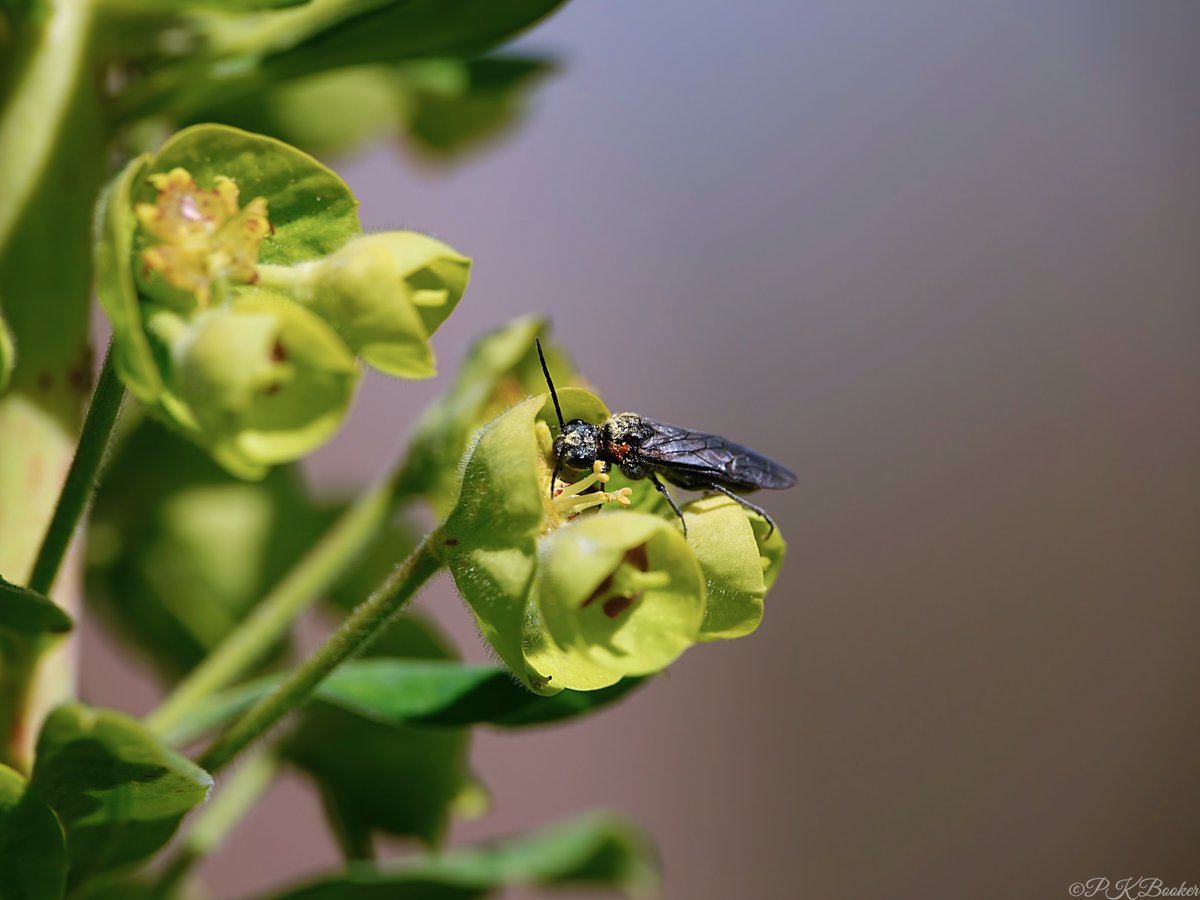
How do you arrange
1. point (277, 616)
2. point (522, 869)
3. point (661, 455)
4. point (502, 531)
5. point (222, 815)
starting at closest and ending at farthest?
point (502, 531) < point (661, 455) < point (277, 616) < point (222, 815) < point (522, 869)

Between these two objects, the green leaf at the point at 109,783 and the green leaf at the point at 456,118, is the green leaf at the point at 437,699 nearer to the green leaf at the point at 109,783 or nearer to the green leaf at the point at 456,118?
the green leaf at the point at 109,783

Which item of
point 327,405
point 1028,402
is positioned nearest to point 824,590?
point 1028,402

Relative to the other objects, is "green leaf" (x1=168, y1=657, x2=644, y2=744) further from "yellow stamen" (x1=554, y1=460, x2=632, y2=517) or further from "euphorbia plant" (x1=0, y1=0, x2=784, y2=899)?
"yellow stamen" (x1=554, y1=460, x2=632, y2=517)

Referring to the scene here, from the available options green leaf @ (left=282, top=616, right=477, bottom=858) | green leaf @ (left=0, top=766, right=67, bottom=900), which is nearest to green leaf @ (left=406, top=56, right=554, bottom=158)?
green leaf @ (left=282, top=616, right=477, bottom=858)

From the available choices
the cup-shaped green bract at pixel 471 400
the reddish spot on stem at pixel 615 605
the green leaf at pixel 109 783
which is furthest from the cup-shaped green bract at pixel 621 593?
the cup-shaped green bract at pixel 471 400

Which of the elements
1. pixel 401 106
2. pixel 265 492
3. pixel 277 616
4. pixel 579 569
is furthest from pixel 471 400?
pixel 401 106

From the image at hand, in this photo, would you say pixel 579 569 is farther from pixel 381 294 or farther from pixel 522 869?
pixel 522 869
